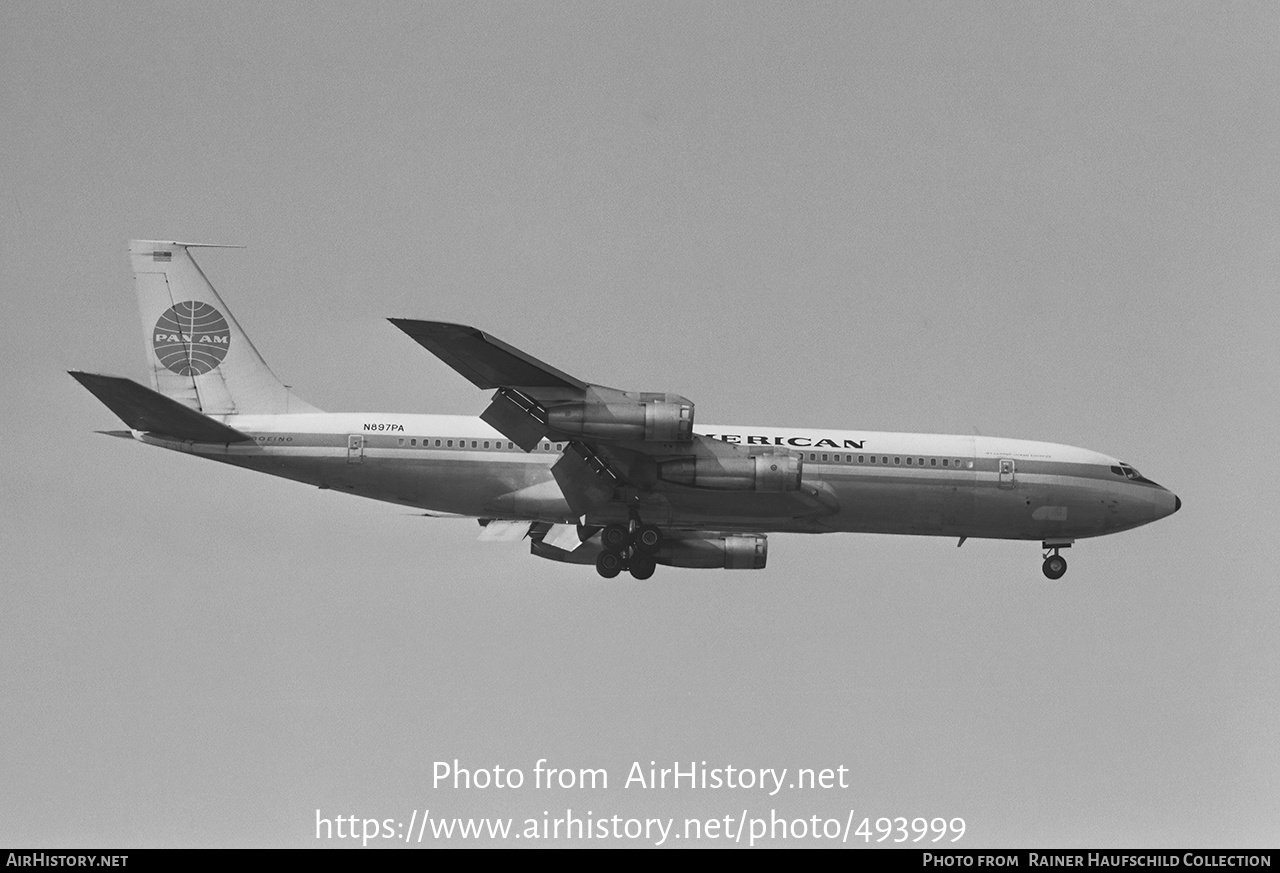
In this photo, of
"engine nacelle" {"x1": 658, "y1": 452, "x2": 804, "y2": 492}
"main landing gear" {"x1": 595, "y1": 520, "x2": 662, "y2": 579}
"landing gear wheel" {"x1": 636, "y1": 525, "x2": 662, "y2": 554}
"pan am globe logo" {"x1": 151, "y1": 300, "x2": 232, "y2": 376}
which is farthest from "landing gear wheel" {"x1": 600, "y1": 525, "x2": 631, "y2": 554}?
"pan am globe logo" {"x1": 151, "y1": 300, "x2": 232, "y2": 376}

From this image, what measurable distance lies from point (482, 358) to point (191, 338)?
1019cm

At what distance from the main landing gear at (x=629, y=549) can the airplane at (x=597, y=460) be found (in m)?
0.04

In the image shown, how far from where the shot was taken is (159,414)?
40.9 metres

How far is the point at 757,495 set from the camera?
4191cm

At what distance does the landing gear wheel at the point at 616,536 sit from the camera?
142 ft

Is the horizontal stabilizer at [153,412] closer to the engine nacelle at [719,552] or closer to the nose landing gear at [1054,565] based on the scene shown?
the engine nacelle at [719,552]

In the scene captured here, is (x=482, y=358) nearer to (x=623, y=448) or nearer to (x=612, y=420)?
(x=612, y=420)

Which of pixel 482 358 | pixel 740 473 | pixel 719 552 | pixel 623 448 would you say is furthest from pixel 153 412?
pixel 719 552

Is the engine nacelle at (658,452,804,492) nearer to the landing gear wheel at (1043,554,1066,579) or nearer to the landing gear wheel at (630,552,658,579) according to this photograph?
the landing gear wheel at (630,552,658,579)

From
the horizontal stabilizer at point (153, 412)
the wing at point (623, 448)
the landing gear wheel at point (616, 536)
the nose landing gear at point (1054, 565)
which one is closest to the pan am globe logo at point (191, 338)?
the horizontal stabilizer at point (153, 412)

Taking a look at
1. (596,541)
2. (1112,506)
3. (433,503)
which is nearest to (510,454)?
(433,503)
